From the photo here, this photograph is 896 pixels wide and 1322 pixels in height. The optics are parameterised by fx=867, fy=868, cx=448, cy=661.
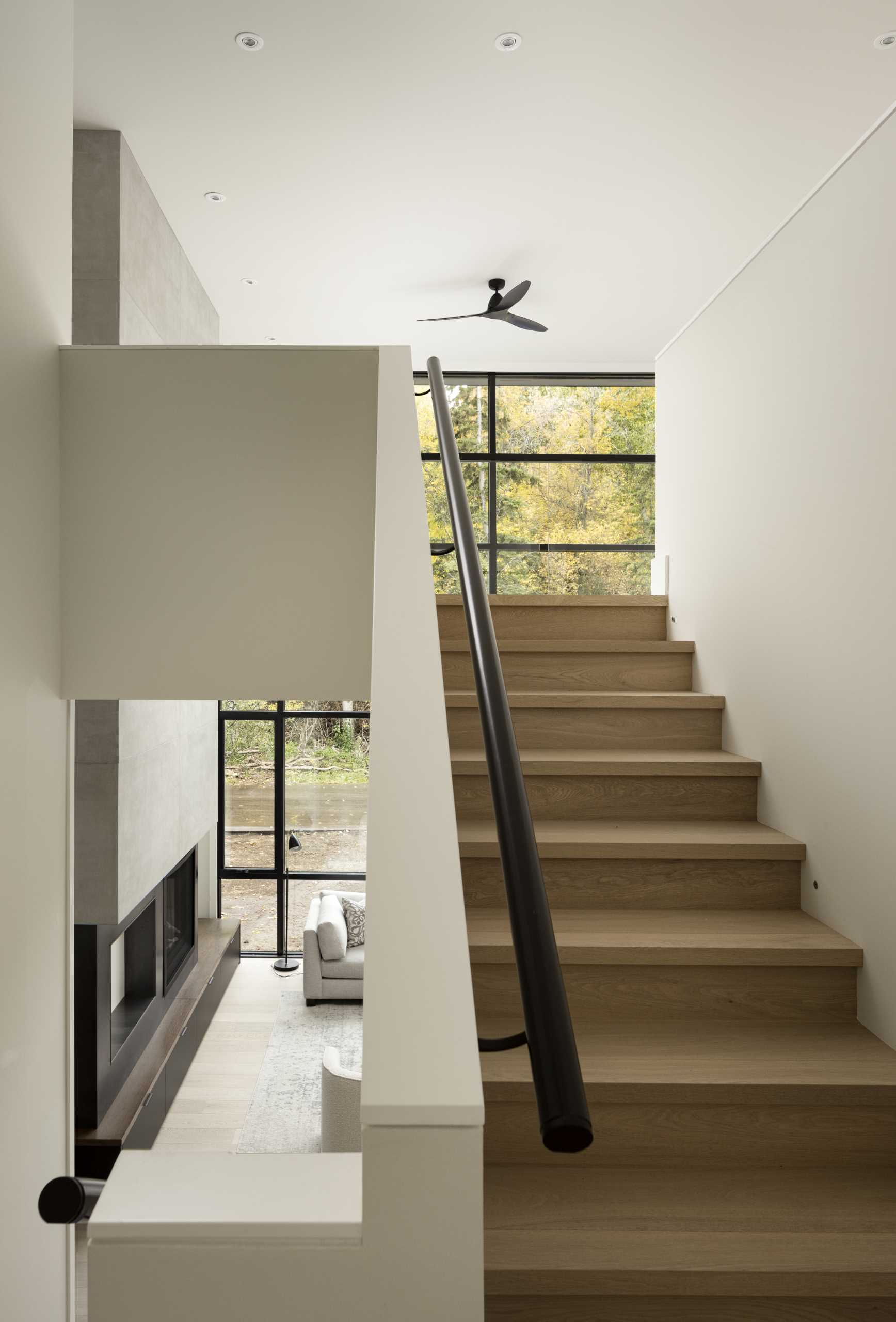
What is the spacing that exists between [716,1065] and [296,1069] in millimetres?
4113

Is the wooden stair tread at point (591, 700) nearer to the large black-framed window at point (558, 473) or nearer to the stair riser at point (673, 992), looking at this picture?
the stair riser at point (673, 992)

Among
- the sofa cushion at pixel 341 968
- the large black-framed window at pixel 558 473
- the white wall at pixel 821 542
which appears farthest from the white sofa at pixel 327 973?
the white wall at pixel 821 542

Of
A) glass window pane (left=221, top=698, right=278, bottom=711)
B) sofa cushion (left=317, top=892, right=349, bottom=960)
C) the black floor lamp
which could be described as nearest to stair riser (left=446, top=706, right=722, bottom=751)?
sofa cushion (left=317, top=892, right=349, bottom=960)

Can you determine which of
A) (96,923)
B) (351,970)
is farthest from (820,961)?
(351,970)

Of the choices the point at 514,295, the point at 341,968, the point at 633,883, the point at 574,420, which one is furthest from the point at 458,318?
the point at 341,968

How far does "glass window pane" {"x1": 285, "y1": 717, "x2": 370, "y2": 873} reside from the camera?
726cm

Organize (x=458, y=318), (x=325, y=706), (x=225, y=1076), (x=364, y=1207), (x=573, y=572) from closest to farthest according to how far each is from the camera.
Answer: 1. (x=364, y=1207)
2. (x=458, y=318)
3. (x=225, y=1076)
4. (x=573, y=572)
5. (x=325, y=706)

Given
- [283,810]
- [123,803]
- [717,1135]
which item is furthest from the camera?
[283,810]

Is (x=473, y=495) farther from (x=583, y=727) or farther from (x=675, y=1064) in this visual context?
(x=675, y=1064)

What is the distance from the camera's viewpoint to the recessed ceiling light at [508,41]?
283 centimetres

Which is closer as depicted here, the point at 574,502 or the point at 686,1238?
the point at 686,1238

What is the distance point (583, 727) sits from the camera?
2.93 metres

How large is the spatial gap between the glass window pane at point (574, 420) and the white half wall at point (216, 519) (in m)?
4.59

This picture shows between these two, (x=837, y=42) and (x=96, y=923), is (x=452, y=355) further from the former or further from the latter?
(x=96, y=923)
